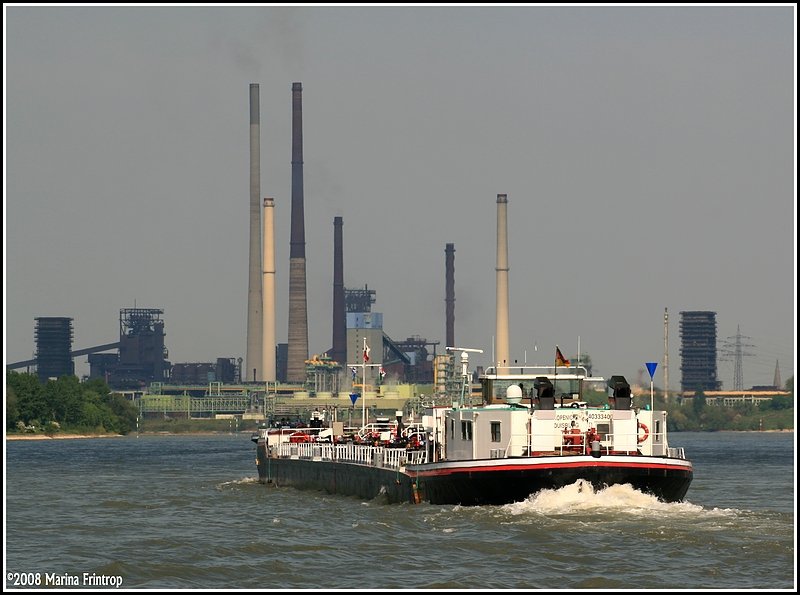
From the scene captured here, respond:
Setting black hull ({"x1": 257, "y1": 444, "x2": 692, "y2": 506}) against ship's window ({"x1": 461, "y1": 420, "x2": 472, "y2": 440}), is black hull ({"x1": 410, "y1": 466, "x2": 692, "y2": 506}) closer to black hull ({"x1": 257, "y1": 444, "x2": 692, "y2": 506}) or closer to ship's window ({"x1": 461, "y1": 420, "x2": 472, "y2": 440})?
black hull ({"x1": 257, "y1": 444, "x2": 692, "y2": 506})

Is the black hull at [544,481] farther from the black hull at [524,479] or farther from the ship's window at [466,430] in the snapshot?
the ship's window at [466,430]

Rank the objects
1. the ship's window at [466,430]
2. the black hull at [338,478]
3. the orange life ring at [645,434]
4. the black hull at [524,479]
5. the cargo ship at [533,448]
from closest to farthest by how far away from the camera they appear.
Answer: the black hull at [524,479]
the cargo ship at [533,448]
the orange life ring at [645,434]
the ship's window at [466,430]
the black hull at [338,478]

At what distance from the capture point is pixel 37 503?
3406 inches

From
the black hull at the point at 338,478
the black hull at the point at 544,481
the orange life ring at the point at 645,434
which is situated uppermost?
the orange life ring at the point at 645,434

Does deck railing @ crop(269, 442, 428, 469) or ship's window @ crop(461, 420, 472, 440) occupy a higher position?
ship's window @ crop(461, 420, 472, 440)

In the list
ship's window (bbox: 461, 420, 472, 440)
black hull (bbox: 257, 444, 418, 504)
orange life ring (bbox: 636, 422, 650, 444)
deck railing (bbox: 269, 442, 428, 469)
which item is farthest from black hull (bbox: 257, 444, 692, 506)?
deck railing (bbox: 269, 442, 428, 469)

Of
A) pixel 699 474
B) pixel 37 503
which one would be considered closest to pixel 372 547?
pixel 37 503

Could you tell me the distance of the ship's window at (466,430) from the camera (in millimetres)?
70875

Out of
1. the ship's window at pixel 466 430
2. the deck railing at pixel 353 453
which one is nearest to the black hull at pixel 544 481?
the ship's window at pixel 466 430

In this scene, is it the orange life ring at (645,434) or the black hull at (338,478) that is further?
the black hull at (338,478)

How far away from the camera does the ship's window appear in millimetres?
70875

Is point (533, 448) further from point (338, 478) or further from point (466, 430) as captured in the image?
point (338, 478)

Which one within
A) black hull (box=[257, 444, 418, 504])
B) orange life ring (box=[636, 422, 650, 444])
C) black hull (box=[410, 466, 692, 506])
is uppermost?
orange life ring (box=[636, 422, 650, 444])

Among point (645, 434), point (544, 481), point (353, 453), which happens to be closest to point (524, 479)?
point (544, 481)
